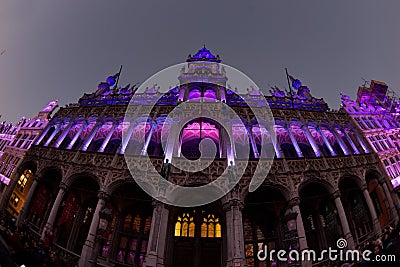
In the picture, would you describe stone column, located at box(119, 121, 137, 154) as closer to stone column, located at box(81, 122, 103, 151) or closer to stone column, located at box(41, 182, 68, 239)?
stone column, located at box(81, 122, 103, 151)

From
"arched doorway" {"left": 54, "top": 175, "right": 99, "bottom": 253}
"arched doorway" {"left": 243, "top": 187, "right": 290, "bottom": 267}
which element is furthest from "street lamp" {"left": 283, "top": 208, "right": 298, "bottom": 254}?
"arched doorway" {"left": 54, "top": 175, "right": 99, "bottom": 253}

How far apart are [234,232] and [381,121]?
83.7ft

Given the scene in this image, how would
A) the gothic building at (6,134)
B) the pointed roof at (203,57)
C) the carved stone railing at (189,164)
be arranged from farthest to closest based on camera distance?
the pointed roof at (203,57) < the gothic building at (6,134) < the carved stone railing at (189,164)

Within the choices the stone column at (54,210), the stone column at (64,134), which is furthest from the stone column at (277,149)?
the stone column at (64,134)

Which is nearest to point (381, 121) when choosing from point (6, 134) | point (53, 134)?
point (53, 134)

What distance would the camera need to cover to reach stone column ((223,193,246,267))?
19.2 meters

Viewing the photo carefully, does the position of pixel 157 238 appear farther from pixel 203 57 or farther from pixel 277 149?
pixel 203 57

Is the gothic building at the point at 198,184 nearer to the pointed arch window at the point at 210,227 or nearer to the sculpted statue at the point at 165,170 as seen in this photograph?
the pointed arch window at the point at 210,227

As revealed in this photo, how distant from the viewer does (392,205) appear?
969 inches

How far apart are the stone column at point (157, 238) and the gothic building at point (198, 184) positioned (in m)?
0.08

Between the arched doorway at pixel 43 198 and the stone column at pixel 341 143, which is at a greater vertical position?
the stone column at pixel 341 143

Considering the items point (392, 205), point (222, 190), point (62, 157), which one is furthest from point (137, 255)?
point (392, 205)

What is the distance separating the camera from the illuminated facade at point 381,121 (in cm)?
2844

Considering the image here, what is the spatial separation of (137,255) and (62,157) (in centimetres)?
1122
